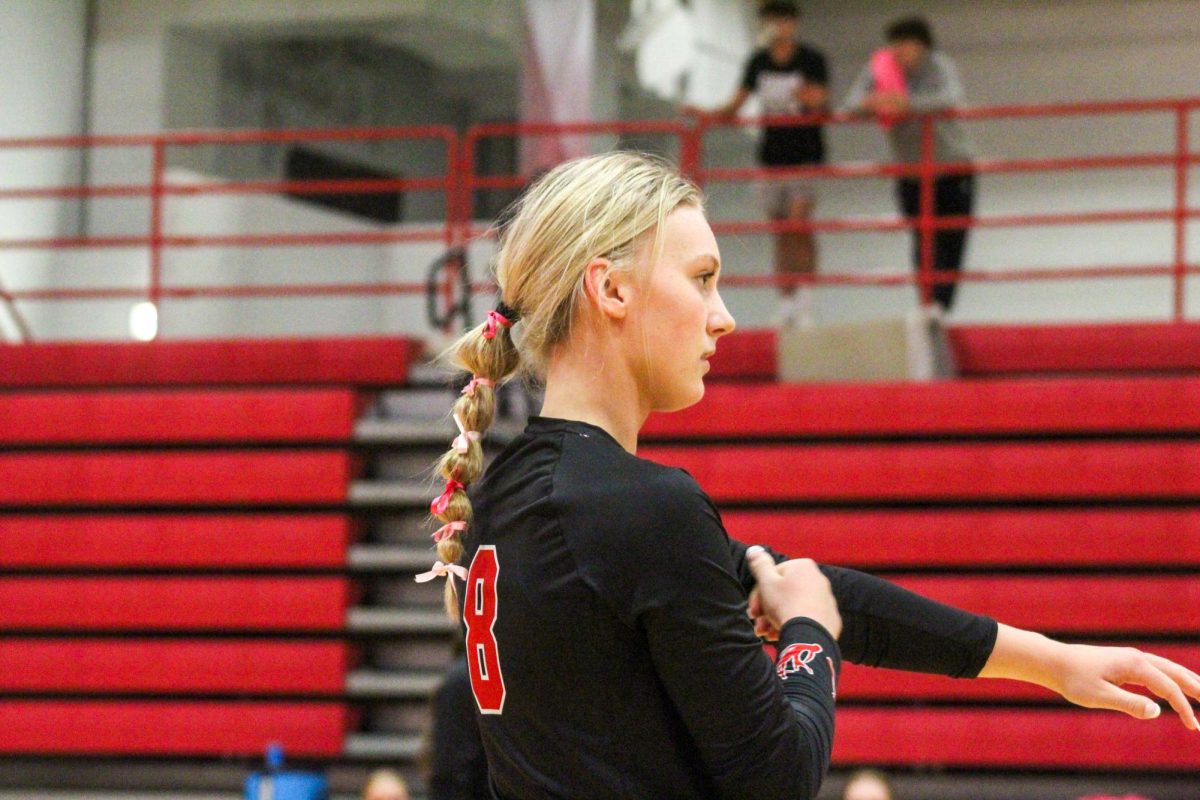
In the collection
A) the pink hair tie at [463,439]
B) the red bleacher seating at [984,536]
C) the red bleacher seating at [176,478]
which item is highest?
the pink hair tie at [463,439]

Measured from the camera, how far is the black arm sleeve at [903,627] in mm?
1739

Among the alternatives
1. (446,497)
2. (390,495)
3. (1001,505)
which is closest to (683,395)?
(446,497)

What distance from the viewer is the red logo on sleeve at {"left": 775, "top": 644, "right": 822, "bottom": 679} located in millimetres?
1590

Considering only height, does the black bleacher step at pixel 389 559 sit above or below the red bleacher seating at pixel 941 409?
below

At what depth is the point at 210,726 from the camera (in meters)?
7.11

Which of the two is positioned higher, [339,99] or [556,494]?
[339,99]

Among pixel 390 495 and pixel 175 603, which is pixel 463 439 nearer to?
pixel 390 495

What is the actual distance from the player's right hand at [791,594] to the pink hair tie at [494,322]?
39 centimetres

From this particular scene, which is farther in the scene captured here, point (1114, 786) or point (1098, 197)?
point (1098, 197)

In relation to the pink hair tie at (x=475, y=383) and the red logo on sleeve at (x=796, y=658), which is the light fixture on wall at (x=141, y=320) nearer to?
the pink hair tie at (x=475, y=383)

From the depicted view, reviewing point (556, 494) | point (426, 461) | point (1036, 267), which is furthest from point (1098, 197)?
point (556, 494)

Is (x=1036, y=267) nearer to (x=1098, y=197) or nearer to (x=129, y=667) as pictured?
(x=1098, y=197)

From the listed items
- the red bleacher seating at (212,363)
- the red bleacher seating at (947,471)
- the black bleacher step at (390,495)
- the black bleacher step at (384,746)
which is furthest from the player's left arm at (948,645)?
the red bleacher seating at (212,363)

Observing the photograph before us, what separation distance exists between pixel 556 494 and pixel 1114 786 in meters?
5.46
